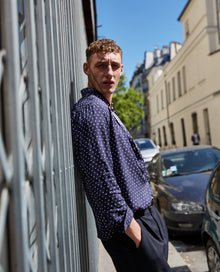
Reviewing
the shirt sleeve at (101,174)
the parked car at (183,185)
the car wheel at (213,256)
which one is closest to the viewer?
the shirt sleeve at (101,174)

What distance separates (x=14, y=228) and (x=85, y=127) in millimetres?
966

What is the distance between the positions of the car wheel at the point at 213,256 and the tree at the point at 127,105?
31.2m

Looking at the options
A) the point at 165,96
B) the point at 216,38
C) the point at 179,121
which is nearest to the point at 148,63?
the point at 165,96

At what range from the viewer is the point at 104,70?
1.99 metres

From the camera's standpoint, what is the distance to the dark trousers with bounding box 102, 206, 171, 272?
5.30 feet

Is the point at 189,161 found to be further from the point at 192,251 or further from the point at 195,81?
the point at 195,81

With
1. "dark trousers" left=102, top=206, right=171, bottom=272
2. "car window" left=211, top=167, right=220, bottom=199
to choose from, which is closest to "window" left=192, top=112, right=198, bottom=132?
"car window" left=211, top=167, right=220, bottom=199

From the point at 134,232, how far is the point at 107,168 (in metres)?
0.34

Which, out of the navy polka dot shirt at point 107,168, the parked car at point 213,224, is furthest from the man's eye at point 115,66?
the parked car at point 213,224

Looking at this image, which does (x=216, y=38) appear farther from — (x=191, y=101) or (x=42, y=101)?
(x=42, y=101)

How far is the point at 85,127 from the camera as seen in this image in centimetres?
162

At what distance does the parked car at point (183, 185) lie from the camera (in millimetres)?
5340

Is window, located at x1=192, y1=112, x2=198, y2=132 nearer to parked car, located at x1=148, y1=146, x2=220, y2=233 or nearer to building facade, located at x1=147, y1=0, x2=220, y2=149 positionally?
building facade, located at x1=147, y1=0, x2=220, y2=149

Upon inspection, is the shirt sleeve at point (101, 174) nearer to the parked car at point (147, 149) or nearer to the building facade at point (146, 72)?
the parked car at point (147, 149)
